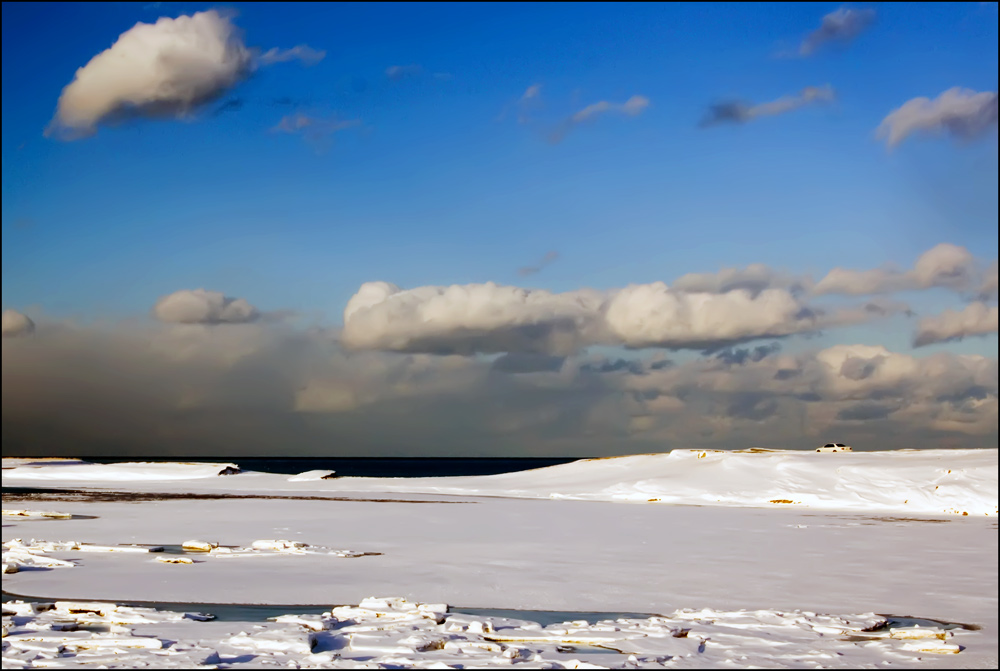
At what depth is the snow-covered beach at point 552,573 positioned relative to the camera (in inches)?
263

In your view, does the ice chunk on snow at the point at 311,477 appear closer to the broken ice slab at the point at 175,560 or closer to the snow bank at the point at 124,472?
the snow bank at the point at 124,472

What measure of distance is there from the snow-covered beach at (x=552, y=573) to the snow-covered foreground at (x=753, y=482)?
5.1 inches

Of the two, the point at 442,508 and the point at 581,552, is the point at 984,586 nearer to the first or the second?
the point at 581,552

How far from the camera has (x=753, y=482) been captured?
85.2 ft

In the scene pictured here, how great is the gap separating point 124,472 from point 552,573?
114ft

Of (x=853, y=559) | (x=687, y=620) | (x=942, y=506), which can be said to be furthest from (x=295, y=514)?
(x=942, y=506)

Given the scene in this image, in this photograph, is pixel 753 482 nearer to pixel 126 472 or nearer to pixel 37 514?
pixel 37 514

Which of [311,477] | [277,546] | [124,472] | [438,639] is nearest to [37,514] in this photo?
[277,546]

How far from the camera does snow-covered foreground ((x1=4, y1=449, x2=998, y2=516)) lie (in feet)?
74.7

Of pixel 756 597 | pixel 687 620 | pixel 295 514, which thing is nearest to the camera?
pixel 687 620

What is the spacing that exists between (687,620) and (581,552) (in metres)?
4.89

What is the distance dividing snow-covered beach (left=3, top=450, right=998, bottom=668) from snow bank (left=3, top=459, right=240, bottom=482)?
50.4ft

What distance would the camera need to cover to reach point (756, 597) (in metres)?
9.03

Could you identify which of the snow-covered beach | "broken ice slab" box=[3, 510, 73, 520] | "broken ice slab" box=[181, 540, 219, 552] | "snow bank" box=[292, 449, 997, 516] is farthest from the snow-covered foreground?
"broken ice slab" box=[181, 540, 219, 552]
